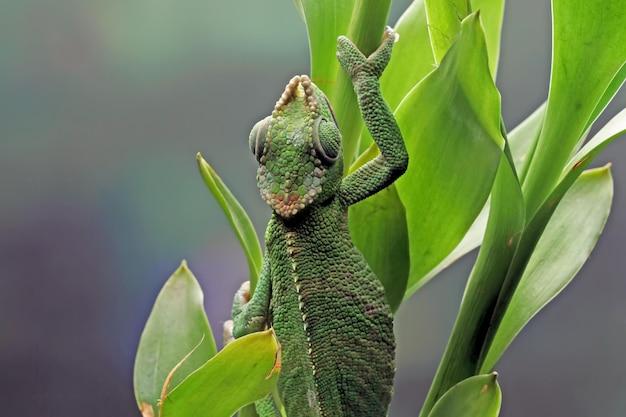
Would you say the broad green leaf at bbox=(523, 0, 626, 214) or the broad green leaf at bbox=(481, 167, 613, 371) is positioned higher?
the broad green leaf at bbox=(523, 0, 626, 214)

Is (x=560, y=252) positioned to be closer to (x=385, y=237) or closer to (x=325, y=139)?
(x=385, y=237)

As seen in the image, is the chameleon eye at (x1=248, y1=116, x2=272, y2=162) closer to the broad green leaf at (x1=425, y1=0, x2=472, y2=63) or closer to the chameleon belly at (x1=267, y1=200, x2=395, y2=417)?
the chameleon belly at (x1=267, y1=200, x2=395, y2=417)

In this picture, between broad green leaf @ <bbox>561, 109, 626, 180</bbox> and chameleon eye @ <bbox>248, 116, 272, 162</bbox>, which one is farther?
chameleon eye @ <bbox>248, 116, 272, 162</bbox>

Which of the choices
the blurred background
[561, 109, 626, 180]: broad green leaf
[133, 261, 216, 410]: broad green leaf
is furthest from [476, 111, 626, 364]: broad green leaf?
the blurred background

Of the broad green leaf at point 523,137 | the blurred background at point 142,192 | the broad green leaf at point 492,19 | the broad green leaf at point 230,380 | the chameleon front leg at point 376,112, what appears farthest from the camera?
the blurred background at point 142,192

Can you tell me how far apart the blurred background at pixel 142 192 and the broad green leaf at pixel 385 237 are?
4.22ft

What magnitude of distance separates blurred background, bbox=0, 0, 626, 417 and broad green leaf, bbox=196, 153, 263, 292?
3.92 ft

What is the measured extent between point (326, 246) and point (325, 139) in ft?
0.42

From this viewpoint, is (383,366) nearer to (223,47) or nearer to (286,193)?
(286,193)

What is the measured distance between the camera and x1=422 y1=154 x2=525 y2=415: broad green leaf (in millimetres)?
715

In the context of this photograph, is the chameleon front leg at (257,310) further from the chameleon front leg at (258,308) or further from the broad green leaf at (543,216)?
the broad green leaf at (543,216)

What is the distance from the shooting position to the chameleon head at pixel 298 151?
75 cm

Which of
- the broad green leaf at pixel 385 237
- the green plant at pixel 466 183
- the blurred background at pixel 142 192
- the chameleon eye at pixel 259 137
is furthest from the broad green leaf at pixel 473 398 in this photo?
the blurred background at pixel 142 192

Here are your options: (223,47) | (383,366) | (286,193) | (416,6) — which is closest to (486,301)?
(383,366)
